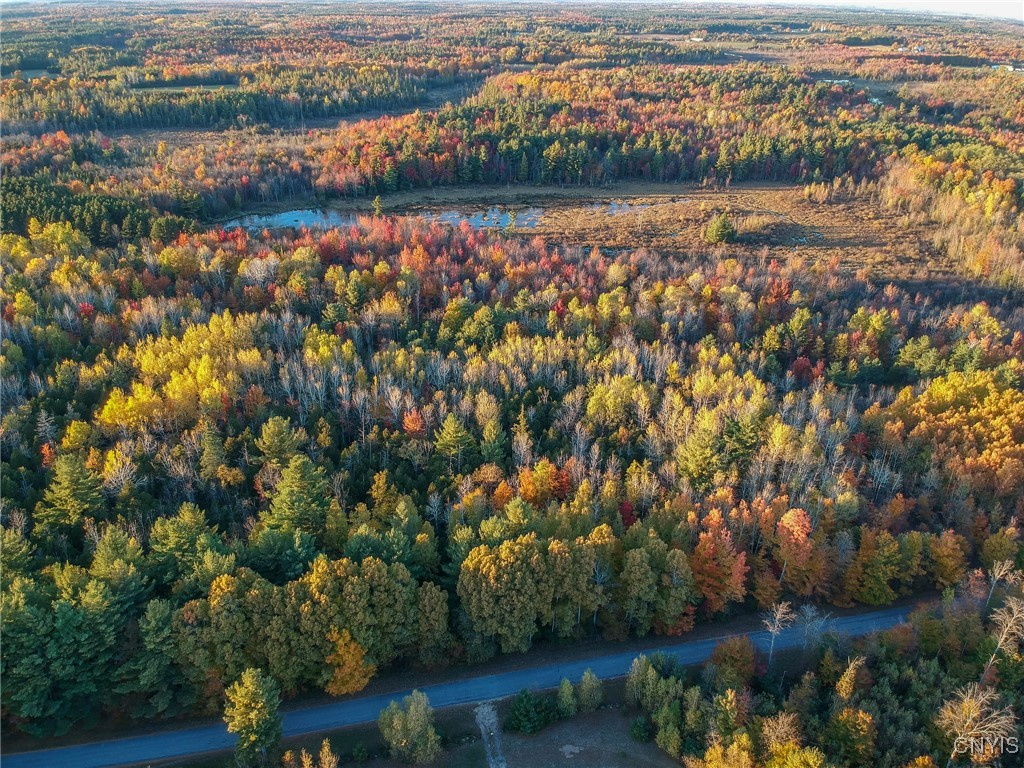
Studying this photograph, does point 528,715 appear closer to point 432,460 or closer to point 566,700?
point 566,700

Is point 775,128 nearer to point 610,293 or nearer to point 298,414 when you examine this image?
point 610,293

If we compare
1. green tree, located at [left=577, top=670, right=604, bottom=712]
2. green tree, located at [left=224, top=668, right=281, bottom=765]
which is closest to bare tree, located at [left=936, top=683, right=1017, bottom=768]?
green tree, located at [left=577, top=670, right=604, bottom=712]

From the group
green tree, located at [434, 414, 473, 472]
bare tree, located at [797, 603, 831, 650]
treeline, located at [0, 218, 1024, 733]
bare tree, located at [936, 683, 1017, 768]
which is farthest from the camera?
green tree, located at [434, 414, 473, 472]

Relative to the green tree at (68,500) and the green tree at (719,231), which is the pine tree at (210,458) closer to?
the green tree at (68,500)

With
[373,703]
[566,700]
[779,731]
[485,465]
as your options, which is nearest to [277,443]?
[485,465]

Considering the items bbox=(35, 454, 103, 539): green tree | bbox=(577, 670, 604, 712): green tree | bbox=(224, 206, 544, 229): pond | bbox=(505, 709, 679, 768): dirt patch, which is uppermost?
bbox=(224, 206, 544, 229): pond

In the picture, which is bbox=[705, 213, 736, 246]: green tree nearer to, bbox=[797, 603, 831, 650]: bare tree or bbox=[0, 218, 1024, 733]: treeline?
bbox=[0, 218, 1024, 733]: treeline

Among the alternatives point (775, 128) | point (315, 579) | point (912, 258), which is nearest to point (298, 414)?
point (315, 579)

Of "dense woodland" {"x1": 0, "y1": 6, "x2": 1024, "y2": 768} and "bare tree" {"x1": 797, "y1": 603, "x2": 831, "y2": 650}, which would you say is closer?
"dense woodland" {"x1": 0, "y1": 6, "x2": 1024, "y2": 768}
